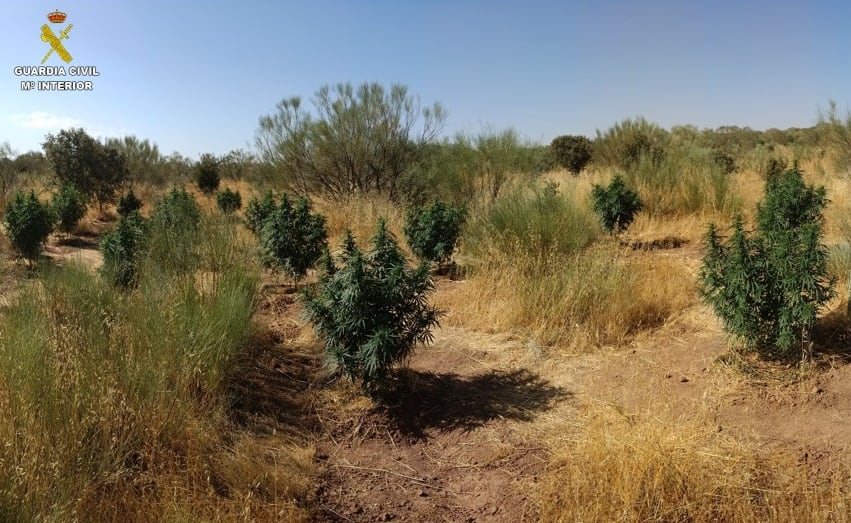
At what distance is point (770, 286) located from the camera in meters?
3.75

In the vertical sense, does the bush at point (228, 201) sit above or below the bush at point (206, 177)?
below

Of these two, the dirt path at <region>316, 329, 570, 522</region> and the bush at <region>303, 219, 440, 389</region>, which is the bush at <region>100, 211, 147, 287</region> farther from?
the dirt path at <region>316, 329, 570, 522</region>

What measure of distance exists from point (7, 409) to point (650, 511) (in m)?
3.01

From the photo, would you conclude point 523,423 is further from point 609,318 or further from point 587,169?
point 587,169

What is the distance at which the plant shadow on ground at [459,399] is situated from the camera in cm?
379

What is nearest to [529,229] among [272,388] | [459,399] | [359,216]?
[459,399]

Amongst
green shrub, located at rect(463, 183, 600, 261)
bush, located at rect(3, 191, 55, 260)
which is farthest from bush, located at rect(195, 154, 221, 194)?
green shrub, located at rect(463, 183, 600, 261)

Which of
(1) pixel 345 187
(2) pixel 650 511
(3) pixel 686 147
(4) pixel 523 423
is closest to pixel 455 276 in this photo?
(4) pixel 523 423

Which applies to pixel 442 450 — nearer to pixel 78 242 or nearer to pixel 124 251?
pixel 124 251

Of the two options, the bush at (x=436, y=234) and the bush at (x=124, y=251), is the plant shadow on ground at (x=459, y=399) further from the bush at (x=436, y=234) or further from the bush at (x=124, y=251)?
the bush at (x=436, y=234)

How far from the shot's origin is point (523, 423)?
369cm

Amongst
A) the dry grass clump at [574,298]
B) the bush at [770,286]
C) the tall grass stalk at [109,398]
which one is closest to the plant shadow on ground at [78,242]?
the tall grass stalk at [109,398]

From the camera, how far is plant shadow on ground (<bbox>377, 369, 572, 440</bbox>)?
12.4 ft

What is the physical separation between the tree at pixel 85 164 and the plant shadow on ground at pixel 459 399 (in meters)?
14.1
